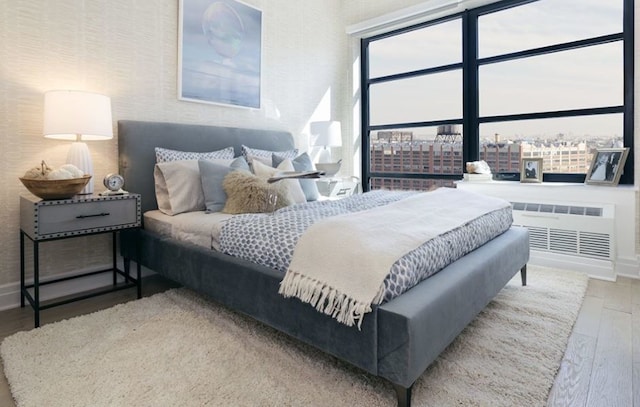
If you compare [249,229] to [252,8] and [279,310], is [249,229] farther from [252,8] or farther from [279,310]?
[252,8]

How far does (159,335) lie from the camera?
196 cm

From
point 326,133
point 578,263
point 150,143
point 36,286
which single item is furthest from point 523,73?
point 36,286

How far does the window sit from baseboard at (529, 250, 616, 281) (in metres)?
0.81

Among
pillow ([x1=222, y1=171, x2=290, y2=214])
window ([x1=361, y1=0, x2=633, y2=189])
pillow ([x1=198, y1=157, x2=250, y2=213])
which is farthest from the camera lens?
window ([x1=361, y1=0, x2=633, y2=189])

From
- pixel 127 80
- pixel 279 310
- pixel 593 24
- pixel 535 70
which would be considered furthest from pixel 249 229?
pixel 593 24

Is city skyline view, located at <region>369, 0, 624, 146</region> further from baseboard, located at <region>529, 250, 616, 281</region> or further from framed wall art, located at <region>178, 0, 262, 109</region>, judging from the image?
framed wall art, located at <region>178, 0, 262, 109</region>

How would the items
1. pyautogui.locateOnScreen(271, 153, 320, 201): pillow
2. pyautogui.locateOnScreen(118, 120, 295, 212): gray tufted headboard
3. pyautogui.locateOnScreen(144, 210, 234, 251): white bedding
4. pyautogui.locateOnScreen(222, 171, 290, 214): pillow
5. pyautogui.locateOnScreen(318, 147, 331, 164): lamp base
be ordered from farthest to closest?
pyautogui.locateOnScreen(318, 147, 331, 164): lamp base < pyautogui.locateOnScreen(271, 153, 320, 201): pillow < pyautogui.locateOnScreen(118, 120, 295, 212): gray tufted headboard < pyautogui.locateOnScreen(222, 171, 290, 214): pillow < pyautogui.locateOnScreen(144, 210, 234, 251): white bedding

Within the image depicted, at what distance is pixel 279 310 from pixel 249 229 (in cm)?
48

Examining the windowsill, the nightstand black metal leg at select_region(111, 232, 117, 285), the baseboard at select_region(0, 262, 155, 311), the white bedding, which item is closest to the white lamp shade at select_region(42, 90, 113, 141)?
the white bedding

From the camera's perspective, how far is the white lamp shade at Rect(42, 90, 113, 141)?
7.34 ft

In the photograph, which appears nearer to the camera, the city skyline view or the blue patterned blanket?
the blue patterned blanket

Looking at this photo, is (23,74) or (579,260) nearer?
(23,74)

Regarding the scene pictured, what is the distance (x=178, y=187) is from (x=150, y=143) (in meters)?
0.50

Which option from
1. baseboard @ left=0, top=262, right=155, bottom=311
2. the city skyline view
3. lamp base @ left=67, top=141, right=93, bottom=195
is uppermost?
the city skyline view
